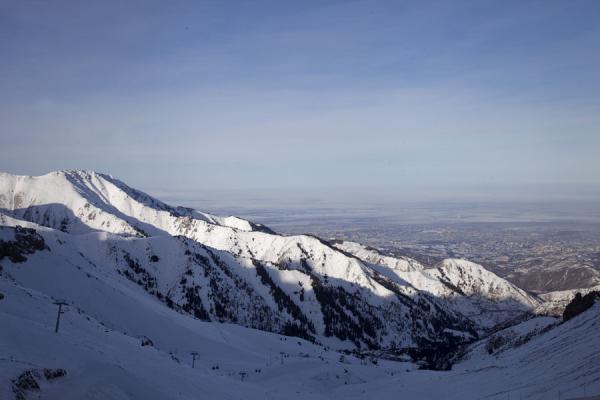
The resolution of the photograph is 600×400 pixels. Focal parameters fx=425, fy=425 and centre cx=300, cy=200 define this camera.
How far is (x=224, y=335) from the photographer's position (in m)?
71.0

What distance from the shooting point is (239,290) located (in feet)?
470

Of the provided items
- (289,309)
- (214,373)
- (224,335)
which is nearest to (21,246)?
(224,335)

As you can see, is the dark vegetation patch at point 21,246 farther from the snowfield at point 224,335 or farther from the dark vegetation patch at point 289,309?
the dark vegetation patch at point 289,309

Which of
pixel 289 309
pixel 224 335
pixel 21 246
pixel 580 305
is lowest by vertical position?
pixel 289 309

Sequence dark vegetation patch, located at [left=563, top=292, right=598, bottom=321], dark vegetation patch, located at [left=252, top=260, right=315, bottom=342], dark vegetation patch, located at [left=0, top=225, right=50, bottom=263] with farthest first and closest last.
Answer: dark vegetation patch, located at [left=252, top=260, right=315, bottom=342]
dark vegetation patch, located at [left=0, top=225, right=50, bottom=263]
dark vegetation patch, located at [left=563, top=292, right=598, bottom=321]

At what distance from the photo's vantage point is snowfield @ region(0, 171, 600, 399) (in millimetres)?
21906

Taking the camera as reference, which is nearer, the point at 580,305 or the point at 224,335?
the point at 580,305

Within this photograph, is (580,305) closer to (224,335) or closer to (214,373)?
(214,373)

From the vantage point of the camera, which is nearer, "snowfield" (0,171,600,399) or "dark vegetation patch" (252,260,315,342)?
"snowfield" (0,171,600,399)

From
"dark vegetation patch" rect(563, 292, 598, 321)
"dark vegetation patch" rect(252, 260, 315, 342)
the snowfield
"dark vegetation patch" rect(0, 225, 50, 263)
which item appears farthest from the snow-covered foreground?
"dark vegetation patch" rect(252, 260, 315, 342)

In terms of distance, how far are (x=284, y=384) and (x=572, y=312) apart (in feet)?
125

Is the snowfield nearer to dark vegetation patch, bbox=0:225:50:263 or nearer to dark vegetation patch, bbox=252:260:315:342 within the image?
dark vegetation patch, bbox=0:225:50:263

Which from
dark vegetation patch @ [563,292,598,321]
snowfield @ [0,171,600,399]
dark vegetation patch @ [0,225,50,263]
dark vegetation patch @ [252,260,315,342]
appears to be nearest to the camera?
snowfield @ [0,171,600,399]

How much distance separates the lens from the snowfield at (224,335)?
862 inches
